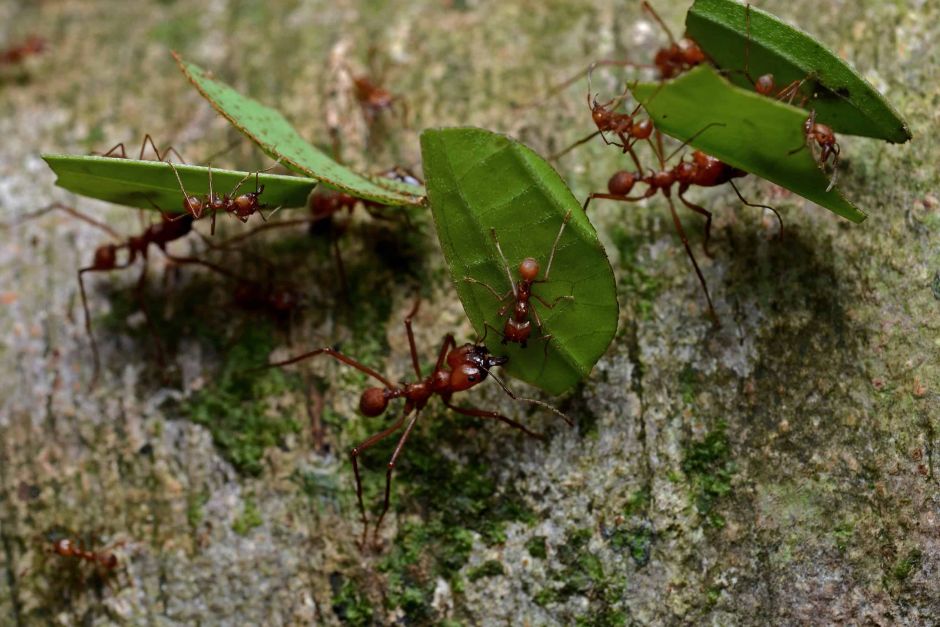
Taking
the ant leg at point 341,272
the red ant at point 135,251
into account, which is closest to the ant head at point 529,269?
the ant leg at point 341,272

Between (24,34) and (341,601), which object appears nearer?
(341,601)

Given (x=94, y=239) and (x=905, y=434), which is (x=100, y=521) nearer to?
(x=94, y=239)

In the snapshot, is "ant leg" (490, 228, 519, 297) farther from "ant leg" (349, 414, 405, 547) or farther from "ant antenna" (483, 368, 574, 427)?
"ant leg" (349, 414, 405, 547)

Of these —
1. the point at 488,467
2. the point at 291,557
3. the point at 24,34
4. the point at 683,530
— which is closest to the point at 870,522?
the point at 683,530

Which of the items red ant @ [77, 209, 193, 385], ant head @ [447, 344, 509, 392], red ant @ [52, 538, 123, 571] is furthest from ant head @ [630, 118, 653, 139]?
red ant @ [52, 538, 123, 571]

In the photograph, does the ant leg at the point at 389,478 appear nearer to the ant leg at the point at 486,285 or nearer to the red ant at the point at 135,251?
the ant leg at the point at 486,285

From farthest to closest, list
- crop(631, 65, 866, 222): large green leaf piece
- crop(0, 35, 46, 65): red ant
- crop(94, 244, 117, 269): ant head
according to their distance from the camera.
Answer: crop(0, 35, 46, 65): red ant < crop(94, 244, 117, 269): ant head < crop(631, 65, 866, 222): large green leaf piece

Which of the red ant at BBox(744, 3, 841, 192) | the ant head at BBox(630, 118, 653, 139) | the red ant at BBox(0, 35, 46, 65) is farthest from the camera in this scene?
the red ant at BBox(0, 35, 46, 65)
